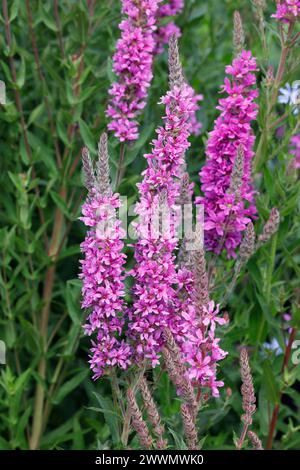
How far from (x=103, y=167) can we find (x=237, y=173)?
0.53 meters

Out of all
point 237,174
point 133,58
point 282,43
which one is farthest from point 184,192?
point 282,43

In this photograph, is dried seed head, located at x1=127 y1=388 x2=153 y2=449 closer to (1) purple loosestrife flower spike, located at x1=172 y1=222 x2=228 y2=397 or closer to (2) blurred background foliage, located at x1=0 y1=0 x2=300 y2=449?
(1) purple loosestrife flower spike, located at x1=172 y1=222 x2=228 y2=397

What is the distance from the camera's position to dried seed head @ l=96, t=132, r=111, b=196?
218 centimetres

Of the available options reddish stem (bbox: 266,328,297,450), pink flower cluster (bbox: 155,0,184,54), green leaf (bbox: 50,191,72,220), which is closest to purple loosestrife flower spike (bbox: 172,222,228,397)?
reddish stem (bbox: 266,328,297,450)

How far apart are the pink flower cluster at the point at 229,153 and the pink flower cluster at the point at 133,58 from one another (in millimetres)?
312

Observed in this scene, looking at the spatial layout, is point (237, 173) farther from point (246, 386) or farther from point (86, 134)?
point (86, 134)

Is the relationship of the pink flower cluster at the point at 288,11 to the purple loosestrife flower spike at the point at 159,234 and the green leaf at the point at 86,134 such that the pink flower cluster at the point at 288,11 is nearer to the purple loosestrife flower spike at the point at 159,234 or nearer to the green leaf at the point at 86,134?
the purple loosestrife flower spike at the point at 159,234

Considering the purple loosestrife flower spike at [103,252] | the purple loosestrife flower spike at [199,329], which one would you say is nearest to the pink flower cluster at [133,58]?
the purple loosestrife flower spike at [103,252]

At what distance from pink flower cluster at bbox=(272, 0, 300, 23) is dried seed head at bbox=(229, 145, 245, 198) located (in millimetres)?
708

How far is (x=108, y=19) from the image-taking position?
11.4ft

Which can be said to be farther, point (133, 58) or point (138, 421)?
point (133, 58)

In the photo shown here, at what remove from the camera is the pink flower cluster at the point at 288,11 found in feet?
9.32

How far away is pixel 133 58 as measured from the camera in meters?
2.66

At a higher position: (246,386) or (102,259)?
(102,259)
